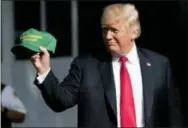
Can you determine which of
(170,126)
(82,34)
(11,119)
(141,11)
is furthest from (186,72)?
(170,126)

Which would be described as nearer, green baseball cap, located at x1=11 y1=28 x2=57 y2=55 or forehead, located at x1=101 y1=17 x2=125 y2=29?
green baseball cap, located at x1=11 y1=28 x2=57 y2=55

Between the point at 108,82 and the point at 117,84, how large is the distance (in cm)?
6

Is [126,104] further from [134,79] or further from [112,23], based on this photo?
[112,23]

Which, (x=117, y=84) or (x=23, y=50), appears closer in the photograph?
(x=23, y=50)

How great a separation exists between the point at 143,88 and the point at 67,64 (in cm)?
252

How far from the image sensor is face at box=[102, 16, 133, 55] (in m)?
2.80

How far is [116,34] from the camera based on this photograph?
281 cm

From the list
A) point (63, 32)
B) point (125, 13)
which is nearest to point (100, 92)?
point (125, 13)

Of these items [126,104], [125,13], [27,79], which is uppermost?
[125,13]

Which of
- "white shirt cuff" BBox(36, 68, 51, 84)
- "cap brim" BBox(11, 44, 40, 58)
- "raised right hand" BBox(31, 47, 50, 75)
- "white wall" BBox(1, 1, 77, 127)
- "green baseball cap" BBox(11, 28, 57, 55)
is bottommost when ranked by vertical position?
"white wall" BBox(1, 1, 77, 127)

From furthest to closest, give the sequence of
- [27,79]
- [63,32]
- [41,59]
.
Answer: [63,32]
[27,79]
[41,59]

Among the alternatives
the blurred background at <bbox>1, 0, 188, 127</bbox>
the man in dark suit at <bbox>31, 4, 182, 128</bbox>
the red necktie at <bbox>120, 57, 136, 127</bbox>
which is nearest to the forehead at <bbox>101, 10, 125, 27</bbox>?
the man in dark suit at <bbox>31, 4, 182, 128</bbox>

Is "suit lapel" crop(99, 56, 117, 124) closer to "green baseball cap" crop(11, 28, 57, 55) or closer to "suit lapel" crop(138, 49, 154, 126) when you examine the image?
"suit lapel" crop(138, 49, 154, 126)

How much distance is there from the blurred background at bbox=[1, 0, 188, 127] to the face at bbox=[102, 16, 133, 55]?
2192 mm
